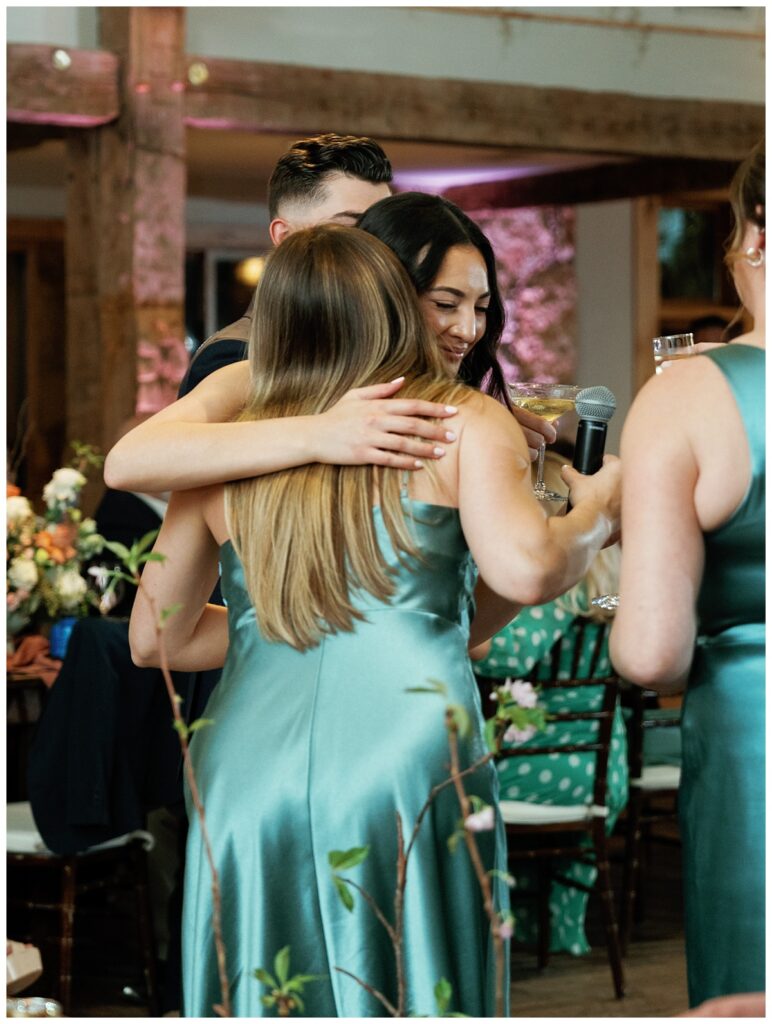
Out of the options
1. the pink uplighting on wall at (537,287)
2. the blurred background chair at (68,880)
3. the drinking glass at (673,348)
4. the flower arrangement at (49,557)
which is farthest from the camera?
the pink uplighting on wall at (537,287)

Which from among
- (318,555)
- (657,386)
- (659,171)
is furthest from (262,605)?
(659,171)

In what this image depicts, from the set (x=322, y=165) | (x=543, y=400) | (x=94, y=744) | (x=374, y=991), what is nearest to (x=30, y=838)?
(x=94, y=744)

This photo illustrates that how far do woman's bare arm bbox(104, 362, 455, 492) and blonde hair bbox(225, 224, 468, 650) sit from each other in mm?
35

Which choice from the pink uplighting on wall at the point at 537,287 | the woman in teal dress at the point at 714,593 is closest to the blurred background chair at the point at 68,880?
the woman in teal dress at the point at 714,593

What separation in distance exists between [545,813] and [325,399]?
2710 millimetres

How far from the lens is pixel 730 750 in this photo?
157 cm

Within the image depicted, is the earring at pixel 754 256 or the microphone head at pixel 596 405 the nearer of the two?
the earring at pixel 754 256

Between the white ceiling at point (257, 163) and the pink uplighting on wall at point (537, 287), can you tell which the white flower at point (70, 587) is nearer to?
the white ceiling at point (257, 163)

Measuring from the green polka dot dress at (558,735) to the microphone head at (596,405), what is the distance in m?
2.17

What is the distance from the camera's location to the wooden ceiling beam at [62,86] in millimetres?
6184

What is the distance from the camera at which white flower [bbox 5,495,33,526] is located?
4336 millimetres

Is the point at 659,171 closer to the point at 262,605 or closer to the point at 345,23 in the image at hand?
the point at 345,23

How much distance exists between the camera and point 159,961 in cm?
439

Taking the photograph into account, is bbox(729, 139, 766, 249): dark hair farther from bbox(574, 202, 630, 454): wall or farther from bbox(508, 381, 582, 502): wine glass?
bbox(574, 202, 630, 454): wall
